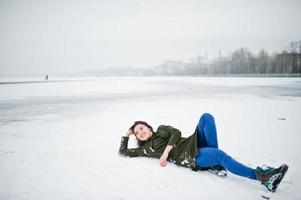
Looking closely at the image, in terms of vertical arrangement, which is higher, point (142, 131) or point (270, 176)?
point (142, 131)

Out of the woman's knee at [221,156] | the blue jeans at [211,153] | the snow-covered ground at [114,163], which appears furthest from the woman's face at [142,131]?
the woman's knee at [221,156]

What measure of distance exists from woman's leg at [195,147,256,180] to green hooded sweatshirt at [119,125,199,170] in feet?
0.31

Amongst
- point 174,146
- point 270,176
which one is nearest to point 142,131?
point 174,146

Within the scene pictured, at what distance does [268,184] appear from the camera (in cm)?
258

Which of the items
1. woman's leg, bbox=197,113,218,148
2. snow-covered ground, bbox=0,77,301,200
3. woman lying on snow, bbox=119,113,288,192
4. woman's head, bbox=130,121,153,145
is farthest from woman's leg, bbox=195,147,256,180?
woman's head, bbox=130,121,153,145

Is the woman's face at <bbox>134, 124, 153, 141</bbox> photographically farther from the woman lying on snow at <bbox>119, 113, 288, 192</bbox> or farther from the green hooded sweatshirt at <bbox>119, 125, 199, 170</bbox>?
the green hooded sweatshirt at <bbox>119, 125, 199, 170</bbox>

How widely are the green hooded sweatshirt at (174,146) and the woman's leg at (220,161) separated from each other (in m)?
0.10

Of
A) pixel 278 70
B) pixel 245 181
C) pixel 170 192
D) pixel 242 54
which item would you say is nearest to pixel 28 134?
pixel 170 192

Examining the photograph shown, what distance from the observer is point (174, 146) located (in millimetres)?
3232

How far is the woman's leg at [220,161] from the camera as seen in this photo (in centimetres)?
262

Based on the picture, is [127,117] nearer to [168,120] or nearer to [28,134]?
[168,120]

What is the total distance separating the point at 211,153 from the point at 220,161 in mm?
150

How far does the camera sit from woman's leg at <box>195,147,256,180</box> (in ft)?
8.61

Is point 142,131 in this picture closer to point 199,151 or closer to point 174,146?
point 174,146
